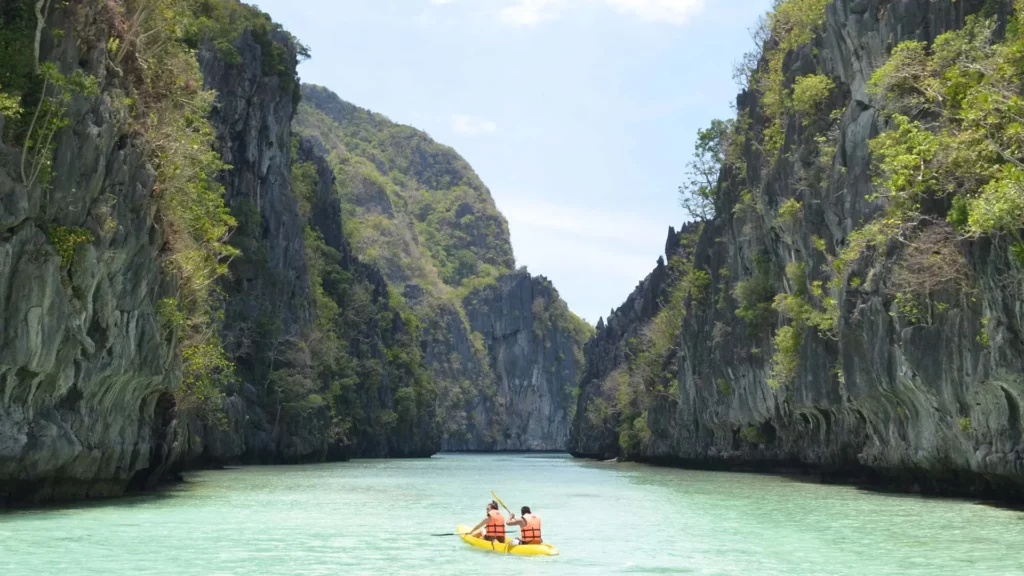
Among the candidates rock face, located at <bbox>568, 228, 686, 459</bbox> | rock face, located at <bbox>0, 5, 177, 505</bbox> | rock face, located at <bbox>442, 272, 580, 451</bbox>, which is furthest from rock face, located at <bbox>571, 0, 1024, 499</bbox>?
rock face, located at <bbox>442, 272, 580, 451</bbox>

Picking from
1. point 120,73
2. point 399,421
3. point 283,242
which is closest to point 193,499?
point 120,73

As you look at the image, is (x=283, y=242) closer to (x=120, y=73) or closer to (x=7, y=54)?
(x=120, y=73)

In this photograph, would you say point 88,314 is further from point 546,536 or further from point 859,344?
point 859,344

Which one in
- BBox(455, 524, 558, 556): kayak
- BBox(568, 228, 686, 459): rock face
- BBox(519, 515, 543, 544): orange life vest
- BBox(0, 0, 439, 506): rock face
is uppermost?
BBox(568, 228, 686, 459): rock face

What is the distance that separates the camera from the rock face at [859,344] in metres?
21.7

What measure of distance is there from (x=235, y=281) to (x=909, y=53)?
4150 centimetres

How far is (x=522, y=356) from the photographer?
168 m

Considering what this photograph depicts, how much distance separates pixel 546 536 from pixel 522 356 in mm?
148881

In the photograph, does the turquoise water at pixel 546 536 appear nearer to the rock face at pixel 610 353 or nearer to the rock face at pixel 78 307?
the rock face at pixel 78 307

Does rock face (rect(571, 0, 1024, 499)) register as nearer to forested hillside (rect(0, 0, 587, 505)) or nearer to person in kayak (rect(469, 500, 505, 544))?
person in kayak (rect(469, 500, 505, 544))

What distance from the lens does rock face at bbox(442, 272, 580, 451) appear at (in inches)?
6575

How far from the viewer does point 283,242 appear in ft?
206

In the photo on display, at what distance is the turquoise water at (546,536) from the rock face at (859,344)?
6.58 feet

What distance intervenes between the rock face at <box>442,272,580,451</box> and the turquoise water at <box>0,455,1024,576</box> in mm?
136818
